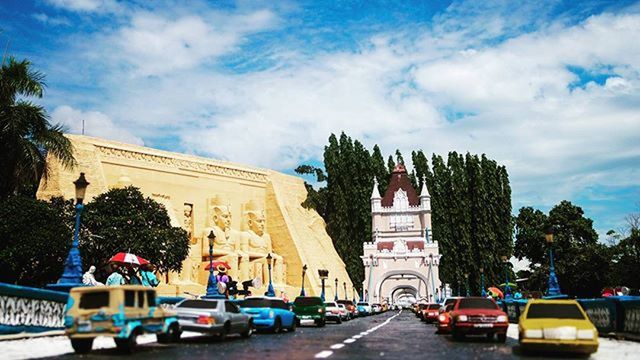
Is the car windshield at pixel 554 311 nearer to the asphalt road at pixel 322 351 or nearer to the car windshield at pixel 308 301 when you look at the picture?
the asphalt road at pixel 322 351

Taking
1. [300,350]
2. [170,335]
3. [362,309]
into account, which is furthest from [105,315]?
[362,309]

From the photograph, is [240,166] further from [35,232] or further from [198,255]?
[35,232]

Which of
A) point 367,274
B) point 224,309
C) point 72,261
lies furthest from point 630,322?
point 367,274

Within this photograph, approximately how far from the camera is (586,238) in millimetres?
74875

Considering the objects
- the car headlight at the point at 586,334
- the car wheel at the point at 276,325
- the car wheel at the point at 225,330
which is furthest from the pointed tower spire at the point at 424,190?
the car headlight at the point at 586,334

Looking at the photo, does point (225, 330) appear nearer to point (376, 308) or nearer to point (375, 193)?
point (376, 308)

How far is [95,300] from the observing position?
1324cm

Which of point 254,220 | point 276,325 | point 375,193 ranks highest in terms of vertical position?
point 375,193

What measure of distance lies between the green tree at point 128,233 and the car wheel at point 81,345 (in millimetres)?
27741

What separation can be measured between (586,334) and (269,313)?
12194 mm

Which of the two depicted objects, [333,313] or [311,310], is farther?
[333,313]

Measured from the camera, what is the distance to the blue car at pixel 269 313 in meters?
22.3

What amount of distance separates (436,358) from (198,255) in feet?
158

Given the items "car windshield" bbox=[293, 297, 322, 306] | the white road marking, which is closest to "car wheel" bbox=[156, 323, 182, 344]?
the white road marking
